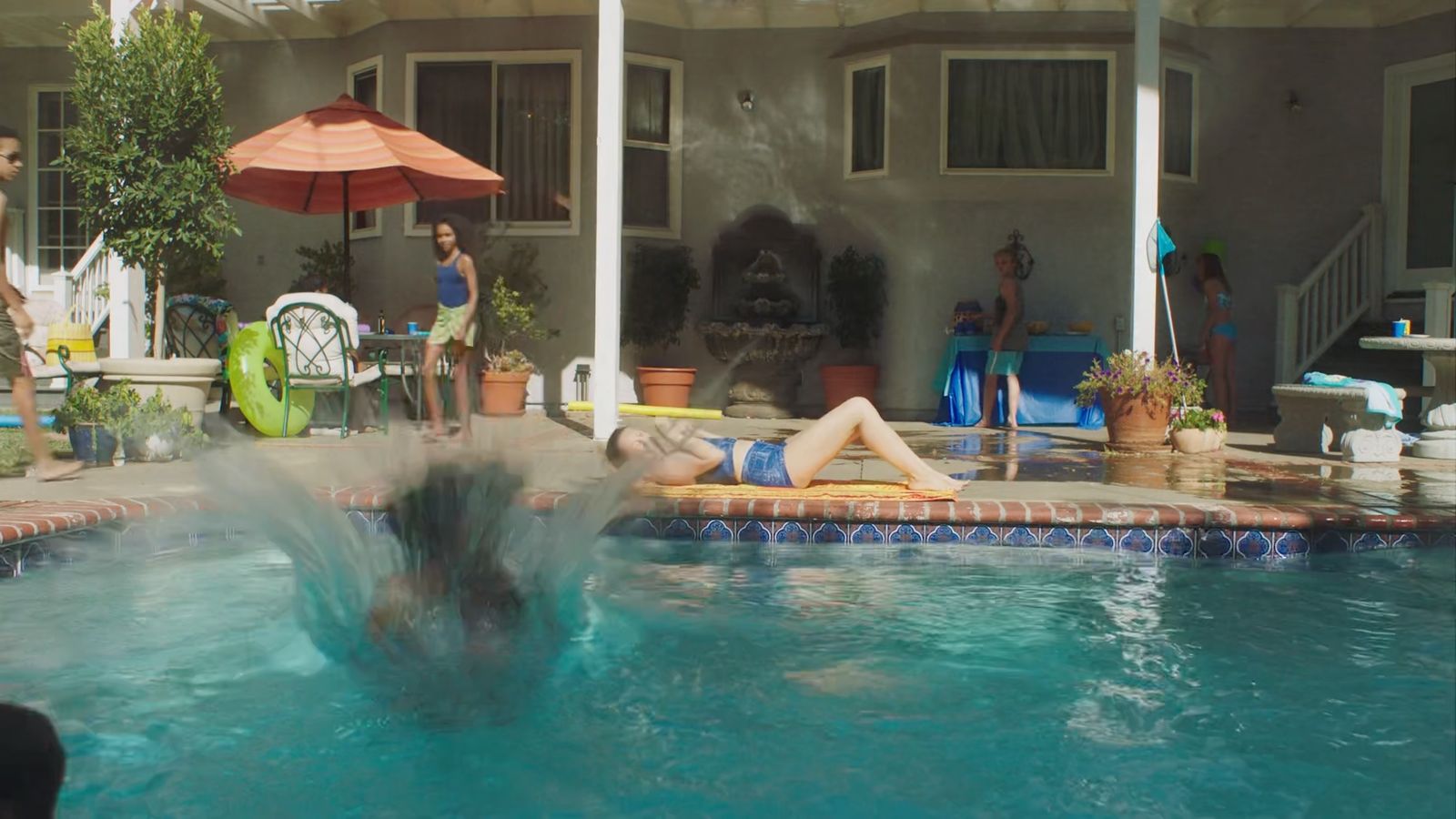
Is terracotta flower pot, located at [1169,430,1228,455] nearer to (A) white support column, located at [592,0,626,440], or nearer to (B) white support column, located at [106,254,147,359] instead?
(A) white support column, located at [592,0,626,440]

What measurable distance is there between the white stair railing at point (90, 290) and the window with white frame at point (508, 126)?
2705 mm

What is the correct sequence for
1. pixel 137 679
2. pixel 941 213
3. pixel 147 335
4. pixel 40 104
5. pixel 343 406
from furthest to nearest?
pixel 40 104 < pixel 941 213 < pixel 147 335 < pixel 343 406 < pixel 137 679

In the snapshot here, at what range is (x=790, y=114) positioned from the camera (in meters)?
12.3

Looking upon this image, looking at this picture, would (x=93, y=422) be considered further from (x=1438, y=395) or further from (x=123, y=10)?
(x=1438, y=395)

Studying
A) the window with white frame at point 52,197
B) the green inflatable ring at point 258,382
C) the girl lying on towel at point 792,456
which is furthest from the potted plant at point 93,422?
the window with white frame at point 52,197

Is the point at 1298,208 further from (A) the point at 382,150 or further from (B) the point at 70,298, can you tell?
(B) the point at 70,298

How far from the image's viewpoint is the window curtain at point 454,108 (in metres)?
12.1

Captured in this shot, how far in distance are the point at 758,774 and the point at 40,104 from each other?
1280cm

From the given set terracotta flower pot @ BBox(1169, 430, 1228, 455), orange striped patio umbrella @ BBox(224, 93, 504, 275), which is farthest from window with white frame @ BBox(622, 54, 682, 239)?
terracotta flower pot @ BBox(1169, 430, 1228, 455)

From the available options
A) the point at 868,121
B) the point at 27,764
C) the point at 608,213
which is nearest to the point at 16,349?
the point at 608,213

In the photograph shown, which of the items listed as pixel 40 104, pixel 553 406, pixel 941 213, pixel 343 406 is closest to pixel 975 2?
pixel 941 213

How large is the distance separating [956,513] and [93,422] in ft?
16.2

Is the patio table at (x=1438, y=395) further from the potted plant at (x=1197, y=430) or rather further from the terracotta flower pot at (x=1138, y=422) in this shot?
the terracotta flower pot at (x=1138, y=422)

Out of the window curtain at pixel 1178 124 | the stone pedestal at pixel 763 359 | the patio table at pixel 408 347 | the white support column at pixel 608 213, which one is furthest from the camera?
the window curtain at pixel 1178 124
